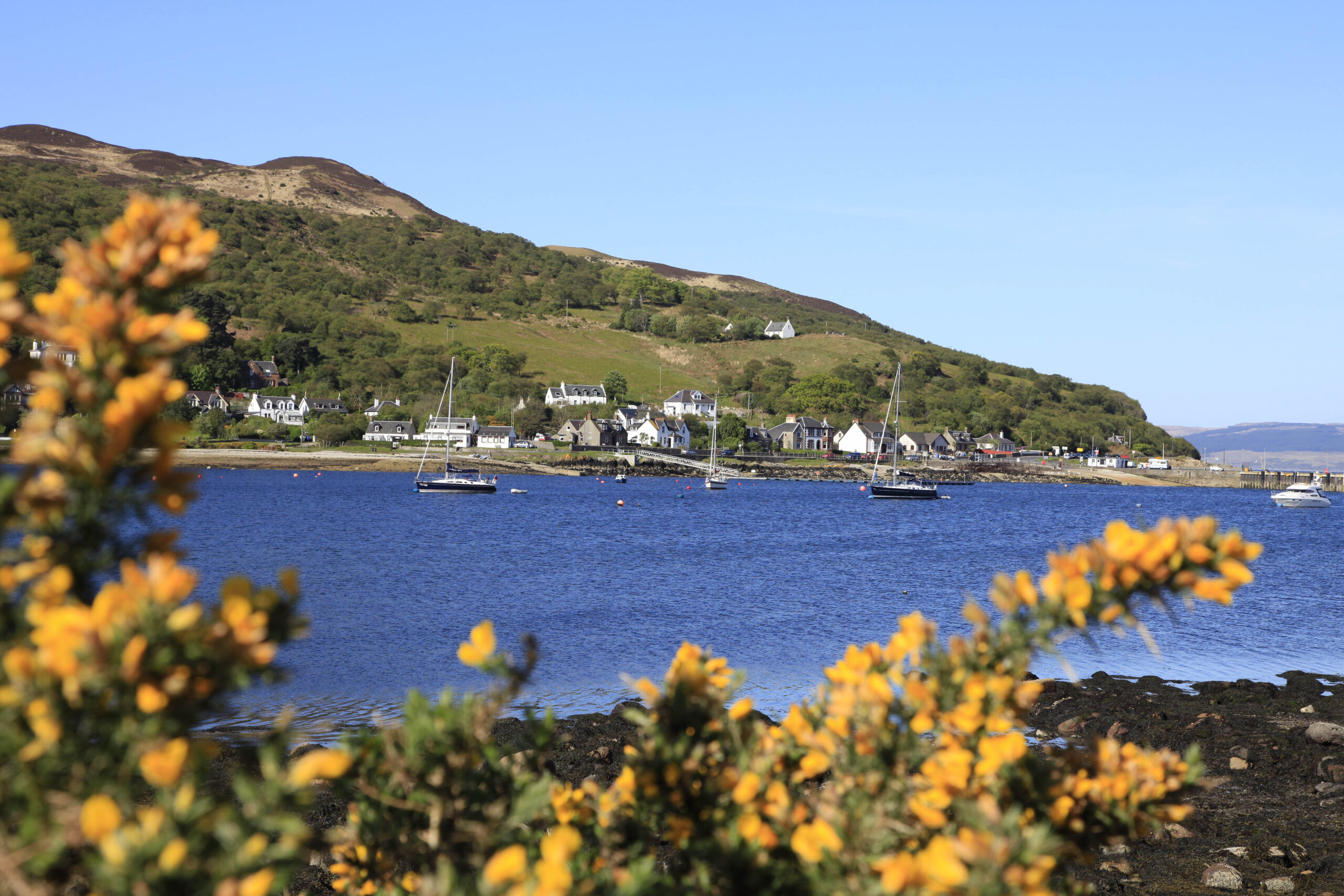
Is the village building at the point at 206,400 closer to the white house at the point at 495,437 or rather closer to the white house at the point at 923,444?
the white house at the point at 495,437

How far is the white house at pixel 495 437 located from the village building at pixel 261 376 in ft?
134

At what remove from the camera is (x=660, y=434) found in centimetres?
15938

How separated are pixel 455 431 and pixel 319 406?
27.9m

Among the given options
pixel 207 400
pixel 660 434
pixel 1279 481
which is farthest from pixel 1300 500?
pixel 207 400

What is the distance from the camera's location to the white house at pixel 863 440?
16950cm

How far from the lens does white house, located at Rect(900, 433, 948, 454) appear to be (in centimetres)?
17312

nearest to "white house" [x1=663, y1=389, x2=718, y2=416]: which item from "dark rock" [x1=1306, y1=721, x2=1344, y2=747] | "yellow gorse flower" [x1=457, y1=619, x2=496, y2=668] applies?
"dark rock" [x1=1306, y1=721, x2=1344, y2=747]

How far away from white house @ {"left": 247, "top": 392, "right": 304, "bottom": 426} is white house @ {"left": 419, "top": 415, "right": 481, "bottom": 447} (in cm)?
2239

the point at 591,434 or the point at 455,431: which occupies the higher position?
the point at 591,434

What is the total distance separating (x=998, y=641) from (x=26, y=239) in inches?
7291

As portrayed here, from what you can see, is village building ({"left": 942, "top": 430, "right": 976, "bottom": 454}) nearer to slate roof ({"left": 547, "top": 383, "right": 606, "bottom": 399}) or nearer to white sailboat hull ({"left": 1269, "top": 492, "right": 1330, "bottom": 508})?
white sailboat hull ({"left": 1269, "top": 492, "right": 1330, "bottom": 508})

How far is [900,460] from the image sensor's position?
6462 inches

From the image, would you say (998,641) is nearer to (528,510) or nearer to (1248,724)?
(1248,724)

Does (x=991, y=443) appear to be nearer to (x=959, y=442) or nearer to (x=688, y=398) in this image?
(x=959, y=442)
